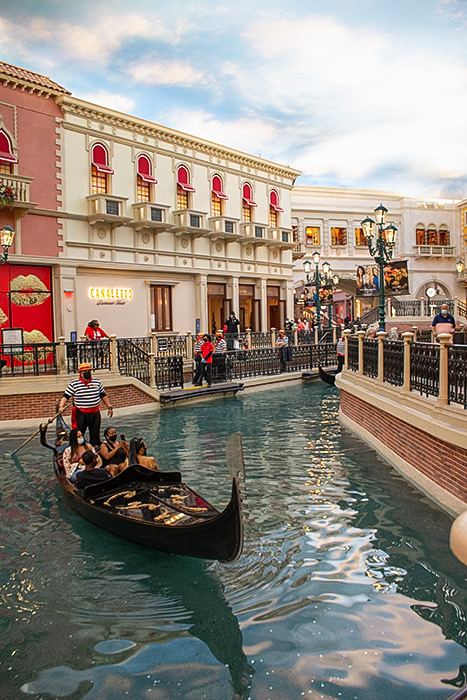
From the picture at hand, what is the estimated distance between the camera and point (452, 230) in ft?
116

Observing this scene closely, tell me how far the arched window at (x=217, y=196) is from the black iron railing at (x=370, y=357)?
12705mm

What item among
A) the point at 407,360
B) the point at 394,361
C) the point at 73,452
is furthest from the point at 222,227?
the point at 73,452

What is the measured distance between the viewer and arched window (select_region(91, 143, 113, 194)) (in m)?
17.7

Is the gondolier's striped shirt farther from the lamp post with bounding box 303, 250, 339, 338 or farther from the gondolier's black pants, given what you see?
the lamp post with bounding box 303, 250, 339, 338

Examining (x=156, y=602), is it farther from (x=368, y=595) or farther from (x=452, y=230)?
(x=452, y=230)

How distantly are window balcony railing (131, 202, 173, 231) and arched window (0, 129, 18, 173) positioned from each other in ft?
13.5

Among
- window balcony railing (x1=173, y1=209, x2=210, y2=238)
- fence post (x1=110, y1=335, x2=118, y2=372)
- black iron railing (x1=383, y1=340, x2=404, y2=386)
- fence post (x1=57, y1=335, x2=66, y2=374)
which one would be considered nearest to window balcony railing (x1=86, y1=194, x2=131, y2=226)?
window balcony railing (x1=173, y1=209, x2=210, y2=238)

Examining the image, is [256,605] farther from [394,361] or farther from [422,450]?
[394,361]

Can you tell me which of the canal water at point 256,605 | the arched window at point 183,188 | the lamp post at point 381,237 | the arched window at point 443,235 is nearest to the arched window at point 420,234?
the arched window at point 443,235

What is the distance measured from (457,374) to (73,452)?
15.5ft

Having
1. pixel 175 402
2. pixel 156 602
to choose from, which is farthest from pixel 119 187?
pixel 156 602

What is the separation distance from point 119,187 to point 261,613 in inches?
644

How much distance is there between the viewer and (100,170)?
17641 millimetres

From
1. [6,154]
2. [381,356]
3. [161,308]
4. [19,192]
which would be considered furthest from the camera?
[161,308]
